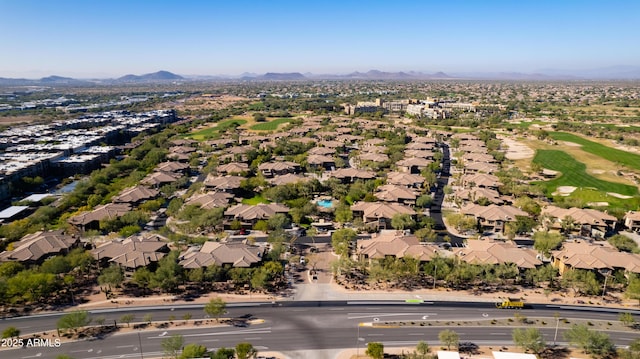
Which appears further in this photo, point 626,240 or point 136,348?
point 626,240

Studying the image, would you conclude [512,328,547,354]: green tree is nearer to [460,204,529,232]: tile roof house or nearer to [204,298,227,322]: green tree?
[204,298,227,322]: green tree

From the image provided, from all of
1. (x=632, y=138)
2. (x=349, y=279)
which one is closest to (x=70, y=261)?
(x=349, y=279)

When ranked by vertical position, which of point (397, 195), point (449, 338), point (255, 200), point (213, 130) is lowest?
point (449, 338)

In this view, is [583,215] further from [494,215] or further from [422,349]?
[422,349]

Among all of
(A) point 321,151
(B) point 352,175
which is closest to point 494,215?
(B) point 352,175

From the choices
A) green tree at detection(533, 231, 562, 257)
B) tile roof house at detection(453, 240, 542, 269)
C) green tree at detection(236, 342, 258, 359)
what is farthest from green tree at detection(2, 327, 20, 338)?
green tree at detection(533, 231, 562, 257)

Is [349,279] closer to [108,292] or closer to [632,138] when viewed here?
[108,292]

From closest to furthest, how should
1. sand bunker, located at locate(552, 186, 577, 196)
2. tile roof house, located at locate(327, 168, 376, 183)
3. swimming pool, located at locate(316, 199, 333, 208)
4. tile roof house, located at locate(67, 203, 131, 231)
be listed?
tile roof house, located at locate(67, 203, 131, 231)
swimming pool, located at locate(316, 199, 333, 208)
sand bunker, located at locate(552, 186, 577, 196)
tile roof house, located at locate(327, 168, 376, 183)
